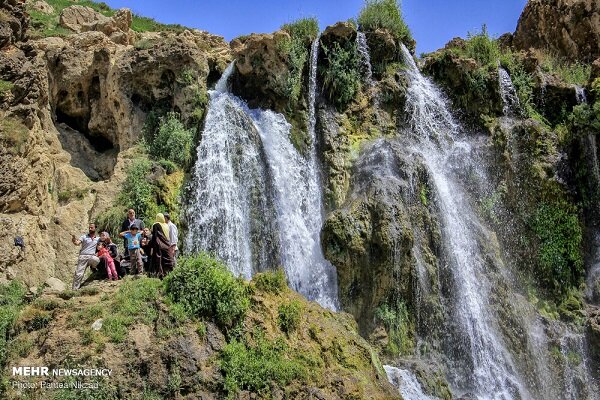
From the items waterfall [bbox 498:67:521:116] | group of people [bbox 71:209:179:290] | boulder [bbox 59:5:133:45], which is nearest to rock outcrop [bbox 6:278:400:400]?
group of people [bbox 71:209:179:290]

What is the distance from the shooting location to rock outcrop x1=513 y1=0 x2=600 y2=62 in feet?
84.4

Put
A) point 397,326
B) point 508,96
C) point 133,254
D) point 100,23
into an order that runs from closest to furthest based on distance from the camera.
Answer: point 133,254 < point 397,326 < point 508,96 < point 100,23

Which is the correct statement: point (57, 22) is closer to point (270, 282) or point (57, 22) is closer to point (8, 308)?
point (8, 308)

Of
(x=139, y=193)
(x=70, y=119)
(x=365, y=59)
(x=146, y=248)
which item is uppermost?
(x=365, y=59)

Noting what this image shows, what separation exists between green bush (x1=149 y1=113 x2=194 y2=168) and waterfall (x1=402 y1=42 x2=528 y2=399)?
7711 millimetres

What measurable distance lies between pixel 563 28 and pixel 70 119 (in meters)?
22.4

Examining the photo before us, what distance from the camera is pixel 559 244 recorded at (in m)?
18.8

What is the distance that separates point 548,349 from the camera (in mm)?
16703

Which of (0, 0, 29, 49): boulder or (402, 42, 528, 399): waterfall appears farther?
(0, 0, 29, 49): boulder

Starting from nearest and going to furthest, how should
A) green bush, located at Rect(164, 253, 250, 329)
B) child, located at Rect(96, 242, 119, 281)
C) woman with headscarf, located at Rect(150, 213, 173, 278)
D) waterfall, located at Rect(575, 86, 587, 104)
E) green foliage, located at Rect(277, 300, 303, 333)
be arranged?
green bush, located at Rect(164, 253, 250, 329) < green foliage, located at Rect(277, 300, 303, 333) < woman with headscarf, located at Rect(150, 213, 173, 278) < child, located at Rect(96, 242, 119, 281) < waterfall, located at Rect(575, 86, 587, 104)

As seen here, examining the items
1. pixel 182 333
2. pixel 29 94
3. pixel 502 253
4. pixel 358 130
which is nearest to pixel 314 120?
pixel 358 130

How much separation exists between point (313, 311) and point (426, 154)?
412 inches

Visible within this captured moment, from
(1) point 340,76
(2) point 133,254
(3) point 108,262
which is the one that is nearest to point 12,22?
(3) point 108,262

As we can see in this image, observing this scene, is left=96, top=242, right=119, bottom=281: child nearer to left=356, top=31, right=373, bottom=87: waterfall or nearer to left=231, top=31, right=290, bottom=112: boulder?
left=231, top=31, right=290, bottom=112: boulder
